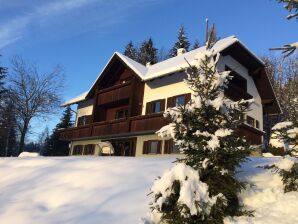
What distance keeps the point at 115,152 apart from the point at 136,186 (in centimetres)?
1743

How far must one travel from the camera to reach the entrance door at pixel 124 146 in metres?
24.4

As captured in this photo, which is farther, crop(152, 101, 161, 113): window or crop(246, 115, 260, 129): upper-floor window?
crop(246, 115, 260, 129): upper-floor window

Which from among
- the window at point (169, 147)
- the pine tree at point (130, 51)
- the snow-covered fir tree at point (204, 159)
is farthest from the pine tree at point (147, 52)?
the snow-covered fir tree at point (204, 159)

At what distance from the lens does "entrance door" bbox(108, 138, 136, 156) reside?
2436 centimetres

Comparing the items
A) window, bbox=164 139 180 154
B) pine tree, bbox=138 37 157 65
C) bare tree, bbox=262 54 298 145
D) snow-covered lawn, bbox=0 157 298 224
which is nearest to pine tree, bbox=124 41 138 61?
pine tree, bbox=138 37 157 65

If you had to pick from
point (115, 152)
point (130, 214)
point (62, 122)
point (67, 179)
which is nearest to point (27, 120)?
point (115, 152)

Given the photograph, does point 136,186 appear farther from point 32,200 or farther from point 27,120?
point 27,120

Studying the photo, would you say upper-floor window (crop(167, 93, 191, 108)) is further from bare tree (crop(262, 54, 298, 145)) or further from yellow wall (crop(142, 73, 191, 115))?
bare tree (crop(262, 54, 298, 145))

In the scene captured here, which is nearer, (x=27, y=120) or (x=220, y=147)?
(x=220, y=147)

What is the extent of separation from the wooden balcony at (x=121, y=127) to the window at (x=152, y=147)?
1.12m

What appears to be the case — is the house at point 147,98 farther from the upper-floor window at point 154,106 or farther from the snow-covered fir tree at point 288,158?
the snow-covered fir tree at point 288,158

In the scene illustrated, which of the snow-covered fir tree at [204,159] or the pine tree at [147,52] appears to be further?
the pine tree at [147,52]

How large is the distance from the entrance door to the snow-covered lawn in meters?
11.6

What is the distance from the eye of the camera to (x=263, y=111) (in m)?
→ 29.7
